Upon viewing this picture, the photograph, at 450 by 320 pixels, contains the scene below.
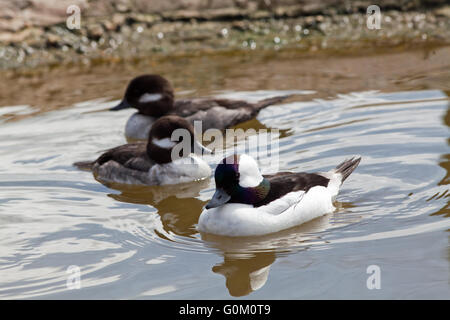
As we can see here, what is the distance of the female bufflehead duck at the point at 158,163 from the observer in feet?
29.6

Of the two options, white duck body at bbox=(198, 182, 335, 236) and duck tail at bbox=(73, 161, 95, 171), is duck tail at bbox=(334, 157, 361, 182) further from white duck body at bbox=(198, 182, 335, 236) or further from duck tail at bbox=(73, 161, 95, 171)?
duck tail at bbox=(73, 161, 95, 171)

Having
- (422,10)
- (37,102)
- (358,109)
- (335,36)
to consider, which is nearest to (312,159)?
(358,109)

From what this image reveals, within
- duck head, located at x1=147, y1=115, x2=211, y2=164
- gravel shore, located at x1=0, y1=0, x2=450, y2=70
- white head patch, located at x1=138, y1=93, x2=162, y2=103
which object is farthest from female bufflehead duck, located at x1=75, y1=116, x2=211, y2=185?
gravel shore, located at x1=0, y1=0, x2=450, y2=70

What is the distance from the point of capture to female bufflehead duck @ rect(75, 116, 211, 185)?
9023mm

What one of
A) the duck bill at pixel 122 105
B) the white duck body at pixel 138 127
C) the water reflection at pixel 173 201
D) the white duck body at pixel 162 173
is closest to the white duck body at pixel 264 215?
the water reflection at pixel 173 201

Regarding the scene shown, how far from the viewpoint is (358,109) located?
1076cm

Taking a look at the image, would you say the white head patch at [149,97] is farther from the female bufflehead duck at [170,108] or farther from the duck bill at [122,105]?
the duck bill at [122,105]

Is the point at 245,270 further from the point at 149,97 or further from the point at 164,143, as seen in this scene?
the point at 149,97

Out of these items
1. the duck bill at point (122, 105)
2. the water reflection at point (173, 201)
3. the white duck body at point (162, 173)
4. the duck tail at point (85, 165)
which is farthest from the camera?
the duck bill at point (122, 105)

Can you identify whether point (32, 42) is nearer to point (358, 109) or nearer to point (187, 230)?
point (358, 109)

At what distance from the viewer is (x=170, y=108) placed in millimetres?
10953

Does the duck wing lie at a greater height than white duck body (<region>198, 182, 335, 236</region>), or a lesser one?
greater

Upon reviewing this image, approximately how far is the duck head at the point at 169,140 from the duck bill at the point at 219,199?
2.14m
